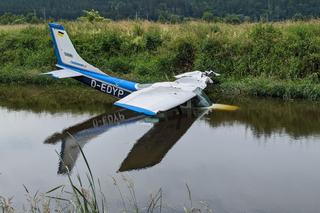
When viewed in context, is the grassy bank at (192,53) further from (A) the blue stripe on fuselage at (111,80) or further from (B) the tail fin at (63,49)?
(A) the blue stripe on fuselage at (111,80)

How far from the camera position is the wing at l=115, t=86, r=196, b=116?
11125 mm

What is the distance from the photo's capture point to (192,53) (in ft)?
63.4

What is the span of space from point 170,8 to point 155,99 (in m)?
41.4

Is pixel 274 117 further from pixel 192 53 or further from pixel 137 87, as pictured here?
pixel 192 53

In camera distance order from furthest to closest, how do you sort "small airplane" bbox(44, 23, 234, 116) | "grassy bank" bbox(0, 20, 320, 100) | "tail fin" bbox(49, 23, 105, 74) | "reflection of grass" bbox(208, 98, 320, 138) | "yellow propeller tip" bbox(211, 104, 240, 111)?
"grassy bank" bbox(0, 20, 320, 100), "tail fin" bbox(49, 23, 105, 74), "yellow propeller tip" bbox(211, 104, 240, 111), "reflection of grass" bbox(208, 98, 320, 138), "small airplane" bbox(44, 23, 234, 116)

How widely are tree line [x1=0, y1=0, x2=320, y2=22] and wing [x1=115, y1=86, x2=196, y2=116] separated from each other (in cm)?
1927

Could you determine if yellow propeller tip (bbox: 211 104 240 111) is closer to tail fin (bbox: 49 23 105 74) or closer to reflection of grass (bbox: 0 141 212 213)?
tail fin (bbox: 49 23 105 74)

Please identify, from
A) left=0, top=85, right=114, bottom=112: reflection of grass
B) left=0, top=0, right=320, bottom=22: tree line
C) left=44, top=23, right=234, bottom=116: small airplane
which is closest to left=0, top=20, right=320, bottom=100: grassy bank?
left=0, top=85, right=114, bottom=112: reflection of grass

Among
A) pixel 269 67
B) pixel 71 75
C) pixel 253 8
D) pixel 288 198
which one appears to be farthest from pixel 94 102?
pixel 253 8

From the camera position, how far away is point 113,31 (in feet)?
71.2

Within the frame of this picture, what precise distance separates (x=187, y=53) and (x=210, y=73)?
3175 mm

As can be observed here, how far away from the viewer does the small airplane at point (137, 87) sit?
1169 cm

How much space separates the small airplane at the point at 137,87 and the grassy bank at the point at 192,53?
2221mm

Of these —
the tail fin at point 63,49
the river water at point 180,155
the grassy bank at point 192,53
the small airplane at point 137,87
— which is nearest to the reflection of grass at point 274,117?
the river water at point 180,155
